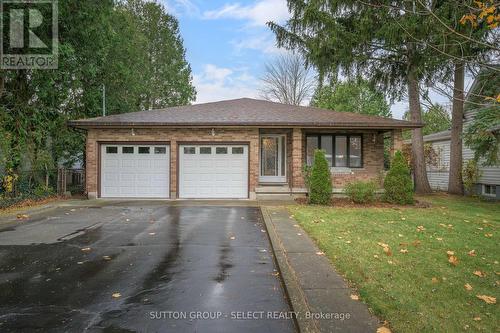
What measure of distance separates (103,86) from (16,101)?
5.96m

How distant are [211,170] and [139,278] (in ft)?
31.3

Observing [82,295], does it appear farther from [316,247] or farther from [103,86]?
[103,86]

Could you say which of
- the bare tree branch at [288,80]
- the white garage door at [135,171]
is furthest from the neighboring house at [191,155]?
the bare tree branch at [288,80]

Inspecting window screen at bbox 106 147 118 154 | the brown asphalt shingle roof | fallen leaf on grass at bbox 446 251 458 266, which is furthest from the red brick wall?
fallen leaf on grass at bbox 446 251 458 266

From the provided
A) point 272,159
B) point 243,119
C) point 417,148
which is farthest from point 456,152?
point 243,119

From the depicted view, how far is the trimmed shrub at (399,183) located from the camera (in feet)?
40.3

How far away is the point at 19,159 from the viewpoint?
1277cm

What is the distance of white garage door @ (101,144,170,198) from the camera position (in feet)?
46.3

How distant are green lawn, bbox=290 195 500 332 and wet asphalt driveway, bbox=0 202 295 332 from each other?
1.12m

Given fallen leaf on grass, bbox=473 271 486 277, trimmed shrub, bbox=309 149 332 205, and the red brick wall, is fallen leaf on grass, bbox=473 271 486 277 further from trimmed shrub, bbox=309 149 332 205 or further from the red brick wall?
the red brick wall

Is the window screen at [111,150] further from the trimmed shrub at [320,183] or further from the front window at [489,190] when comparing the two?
the front window at [489,190]

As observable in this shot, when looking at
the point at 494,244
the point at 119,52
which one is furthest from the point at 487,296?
the point at 119,52

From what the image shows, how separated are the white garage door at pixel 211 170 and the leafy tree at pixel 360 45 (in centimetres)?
630

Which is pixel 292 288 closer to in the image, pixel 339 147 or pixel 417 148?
pixel 339 147
